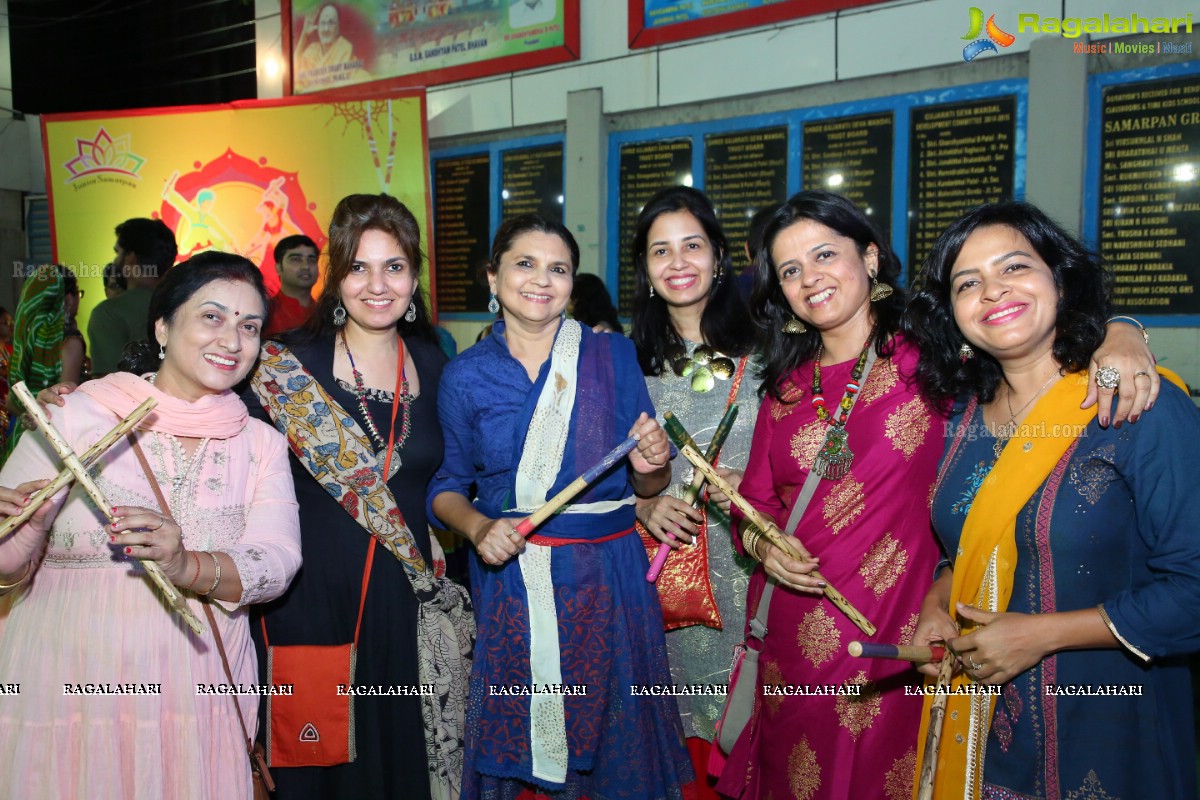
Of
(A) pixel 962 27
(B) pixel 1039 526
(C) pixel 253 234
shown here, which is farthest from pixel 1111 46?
(C) pixel 253 234

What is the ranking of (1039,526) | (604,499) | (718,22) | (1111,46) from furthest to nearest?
(718,22) → (1111,46) → (604,499) → (1039,526)

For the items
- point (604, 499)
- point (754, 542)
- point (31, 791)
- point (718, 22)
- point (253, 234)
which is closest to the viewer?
point (31, 791)

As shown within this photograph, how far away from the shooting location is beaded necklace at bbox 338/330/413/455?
2420mm

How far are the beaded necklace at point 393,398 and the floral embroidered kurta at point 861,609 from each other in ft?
3.72

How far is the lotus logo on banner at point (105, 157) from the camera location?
633 cm

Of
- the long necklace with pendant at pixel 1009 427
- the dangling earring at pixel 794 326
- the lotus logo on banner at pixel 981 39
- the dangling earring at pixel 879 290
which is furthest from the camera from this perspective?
the lotus logo on banner at pixel 981 39

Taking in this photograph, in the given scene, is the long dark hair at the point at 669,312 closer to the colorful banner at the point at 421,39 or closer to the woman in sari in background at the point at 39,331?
the woman in sari in background at the point at 39,331

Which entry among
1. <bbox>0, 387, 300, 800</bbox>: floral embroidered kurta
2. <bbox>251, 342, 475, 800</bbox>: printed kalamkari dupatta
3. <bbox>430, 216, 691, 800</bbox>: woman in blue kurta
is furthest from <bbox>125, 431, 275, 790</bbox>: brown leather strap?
<bbox>430, 216, 691, 800</bbox>: woman in blue kurta

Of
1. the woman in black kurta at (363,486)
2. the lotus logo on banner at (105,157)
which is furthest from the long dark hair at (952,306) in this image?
the lotus logo on banner at (105,157)

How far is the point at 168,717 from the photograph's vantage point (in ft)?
6.36

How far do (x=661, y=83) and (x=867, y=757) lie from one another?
15.3ft

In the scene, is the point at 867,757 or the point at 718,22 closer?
the point at 867,757

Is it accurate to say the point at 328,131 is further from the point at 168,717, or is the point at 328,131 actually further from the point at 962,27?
the point at 168,717

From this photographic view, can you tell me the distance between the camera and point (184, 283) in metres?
2.07
